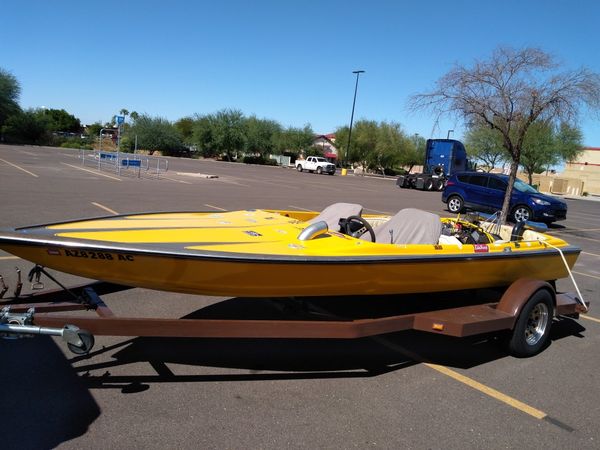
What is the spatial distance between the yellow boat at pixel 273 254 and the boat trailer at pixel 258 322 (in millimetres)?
273

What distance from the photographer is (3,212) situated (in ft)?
29.9

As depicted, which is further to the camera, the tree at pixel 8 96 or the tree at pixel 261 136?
the tree at pixel 261 136

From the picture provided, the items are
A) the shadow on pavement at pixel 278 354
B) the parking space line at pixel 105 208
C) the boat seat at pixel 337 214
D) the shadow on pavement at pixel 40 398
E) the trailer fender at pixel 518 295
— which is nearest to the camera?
the shadow on pavement at pixel 40 398

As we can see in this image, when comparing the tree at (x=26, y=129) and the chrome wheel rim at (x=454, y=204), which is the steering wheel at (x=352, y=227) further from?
the tree at (x=26, y=129)

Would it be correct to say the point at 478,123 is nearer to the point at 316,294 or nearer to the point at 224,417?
the point at 316,294

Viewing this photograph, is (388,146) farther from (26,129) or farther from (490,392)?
(490,392)

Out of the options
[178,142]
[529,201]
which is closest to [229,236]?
[529,201]

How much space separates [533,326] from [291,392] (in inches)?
107

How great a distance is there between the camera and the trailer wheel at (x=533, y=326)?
439cm

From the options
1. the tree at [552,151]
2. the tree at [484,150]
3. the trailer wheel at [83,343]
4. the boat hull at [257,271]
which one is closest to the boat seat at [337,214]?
the boat hull at [257,271]

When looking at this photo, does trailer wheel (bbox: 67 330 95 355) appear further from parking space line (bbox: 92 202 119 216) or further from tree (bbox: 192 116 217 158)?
tree (bbox: 192 116 217 158)

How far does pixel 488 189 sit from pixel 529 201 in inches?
62.9

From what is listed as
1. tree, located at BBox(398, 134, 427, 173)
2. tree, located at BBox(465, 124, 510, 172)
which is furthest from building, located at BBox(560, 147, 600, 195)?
tree, located at BBox(398, 134, 427, 173)

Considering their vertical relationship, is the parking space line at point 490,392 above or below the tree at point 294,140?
below
